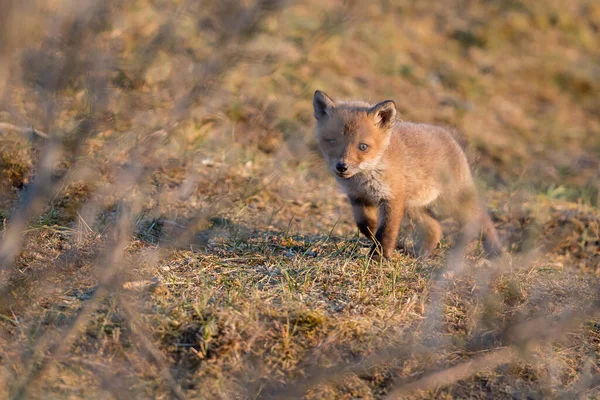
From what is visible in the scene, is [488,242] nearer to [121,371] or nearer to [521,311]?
[521,311]

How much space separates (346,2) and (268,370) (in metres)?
2.26

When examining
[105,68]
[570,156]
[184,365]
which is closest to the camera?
[105,68]

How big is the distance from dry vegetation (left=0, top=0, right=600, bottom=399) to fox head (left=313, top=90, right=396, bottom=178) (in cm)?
36

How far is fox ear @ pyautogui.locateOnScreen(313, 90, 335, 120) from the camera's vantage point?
543cm

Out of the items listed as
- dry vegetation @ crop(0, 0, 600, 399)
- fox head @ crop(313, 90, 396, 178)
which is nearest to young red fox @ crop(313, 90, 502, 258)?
fox head @ crop(313, 90, 396, 178)

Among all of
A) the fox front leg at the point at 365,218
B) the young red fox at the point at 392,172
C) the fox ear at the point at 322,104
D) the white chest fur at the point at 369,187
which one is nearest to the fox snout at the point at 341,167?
the young red fox at the point at 392,172

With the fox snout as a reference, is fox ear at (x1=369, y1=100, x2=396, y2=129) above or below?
above

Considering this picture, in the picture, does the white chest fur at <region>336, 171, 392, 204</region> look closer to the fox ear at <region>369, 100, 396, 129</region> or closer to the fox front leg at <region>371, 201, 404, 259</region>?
the fox front leg at <region>371, 201, 404, 259</region>

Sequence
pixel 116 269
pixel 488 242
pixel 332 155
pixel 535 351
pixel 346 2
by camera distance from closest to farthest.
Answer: pixel 346 2 → pixel 116 269 → pixel 535 351 → pixel 332 155 → pixel 488 242

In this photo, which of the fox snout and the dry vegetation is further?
the fox snout

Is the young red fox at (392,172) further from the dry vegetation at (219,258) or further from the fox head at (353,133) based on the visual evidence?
the dry vegetation at (219,258)

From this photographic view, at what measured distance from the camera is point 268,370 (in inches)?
144

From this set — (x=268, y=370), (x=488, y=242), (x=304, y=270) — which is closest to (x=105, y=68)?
(x=268, y=370)

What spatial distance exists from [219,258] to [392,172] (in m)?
1.53
